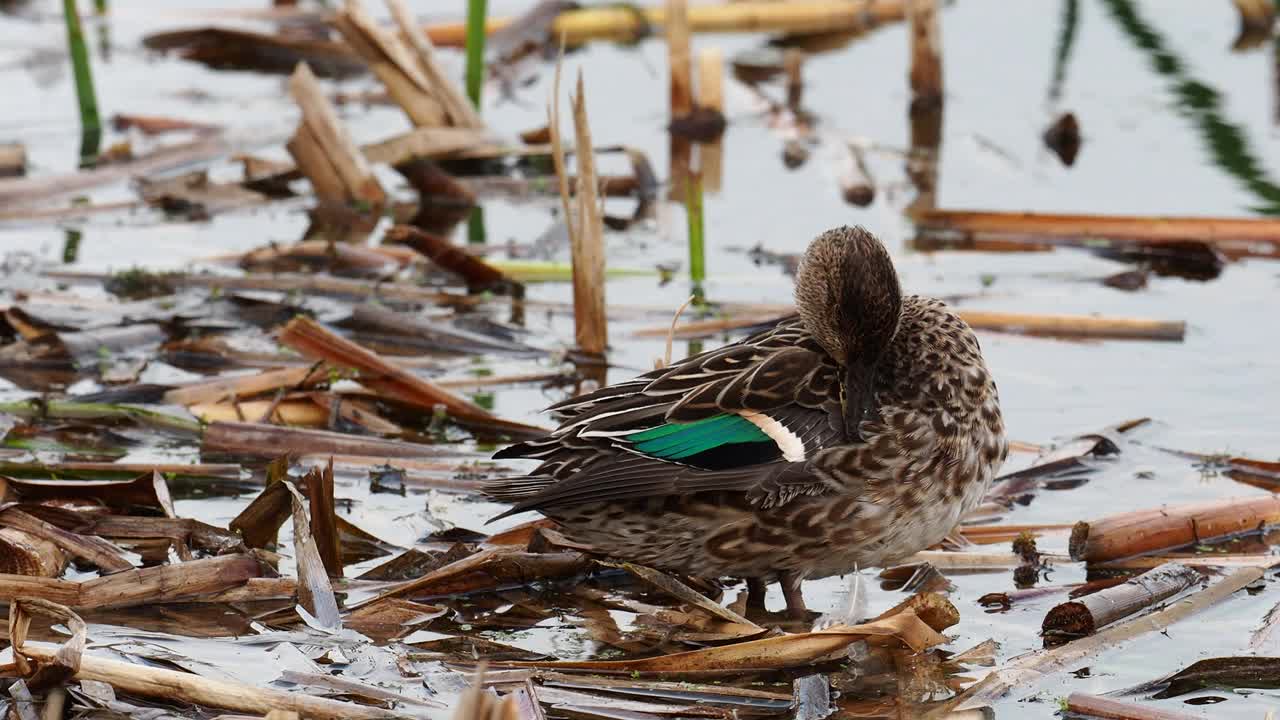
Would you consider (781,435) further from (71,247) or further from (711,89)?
(711,89)

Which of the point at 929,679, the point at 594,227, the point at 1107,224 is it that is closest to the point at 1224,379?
the point at 1107,224

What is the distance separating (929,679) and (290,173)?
19.8 ft

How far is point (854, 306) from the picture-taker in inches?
209

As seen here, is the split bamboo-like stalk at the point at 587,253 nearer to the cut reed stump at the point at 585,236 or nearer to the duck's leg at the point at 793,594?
the cut reed stump at the point at 585,236

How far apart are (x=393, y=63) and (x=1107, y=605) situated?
6.05 meters

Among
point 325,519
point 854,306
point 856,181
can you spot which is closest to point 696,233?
point 856,181

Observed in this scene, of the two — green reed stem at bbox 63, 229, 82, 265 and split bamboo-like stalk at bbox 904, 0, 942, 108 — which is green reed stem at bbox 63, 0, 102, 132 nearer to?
green reed stem at bbox 63, 229, 82, 265

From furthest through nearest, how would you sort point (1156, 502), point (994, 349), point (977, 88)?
point (977, 88) → point (994, 349) → point (1156, 502)

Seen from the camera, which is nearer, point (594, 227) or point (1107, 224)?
point (594, 227)

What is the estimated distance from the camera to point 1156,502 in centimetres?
607

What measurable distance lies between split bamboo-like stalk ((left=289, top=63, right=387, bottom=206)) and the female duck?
4305 millimetres

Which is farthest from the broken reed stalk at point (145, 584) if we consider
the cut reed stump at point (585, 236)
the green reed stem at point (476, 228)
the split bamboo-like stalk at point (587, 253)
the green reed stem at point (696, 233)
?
the green reed stem at point (476, 228)

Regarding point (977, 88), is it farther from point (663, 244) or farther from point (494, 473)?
point (494, 473)

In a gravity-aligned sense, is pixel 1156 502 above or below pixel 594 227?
below
